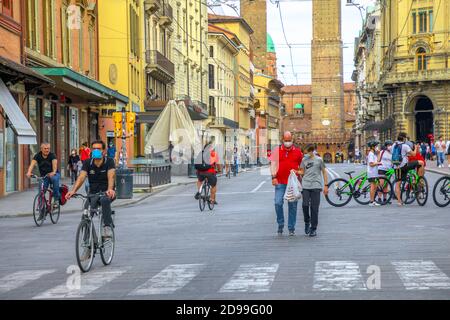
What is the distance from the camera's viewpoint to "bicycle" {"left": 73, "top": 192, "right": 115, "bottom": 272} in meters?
11.2

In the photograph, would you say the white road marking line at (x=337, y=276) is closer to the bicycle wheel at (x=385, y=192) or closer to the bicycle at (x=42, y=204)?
the bicycle at (x=42, y=204)

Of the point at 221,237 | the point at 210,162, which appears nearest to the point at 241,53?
the point at 210,162

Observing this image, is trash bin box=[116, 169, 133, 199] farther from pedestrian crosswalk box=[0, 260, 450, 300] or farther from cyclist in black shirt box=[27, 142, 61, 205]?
pedestrian crosswalk box=[0, 260, 450, 300]

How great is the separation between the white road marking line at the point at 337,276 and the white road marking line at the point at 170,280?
4.86 feet

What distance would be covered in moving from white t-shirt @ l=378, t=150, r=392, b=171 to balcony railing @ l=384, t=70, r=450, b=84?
49026 mm

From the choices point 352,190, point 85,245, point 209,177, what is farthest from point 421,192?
point 85,245

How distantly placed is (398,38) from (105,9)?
32461 mm

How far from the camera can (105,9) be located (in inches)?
1897

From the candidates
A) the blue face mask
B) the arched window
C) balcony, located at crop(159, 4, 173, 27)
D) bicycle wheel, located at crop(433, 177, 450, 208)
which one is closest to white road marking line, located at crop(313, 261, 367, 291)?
the blue face mask

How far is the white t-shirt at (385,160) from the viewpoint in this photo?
2228 centimetres

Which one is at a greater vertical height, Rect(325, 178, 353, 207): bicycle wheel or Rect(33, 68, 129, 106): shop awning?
Rect(33, 68, 129, 106): shop awning

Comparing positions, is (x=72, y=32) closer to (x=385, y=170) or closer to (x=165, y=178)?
(x=165, y=178)

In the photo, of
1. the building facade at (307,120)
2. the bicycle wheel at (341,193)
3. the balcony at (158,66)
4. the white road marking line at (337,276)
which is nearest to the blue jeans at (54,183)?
the bicycle wheel at (341,193)

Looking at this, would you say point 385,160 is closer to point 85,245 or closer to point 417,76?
point 85,245
